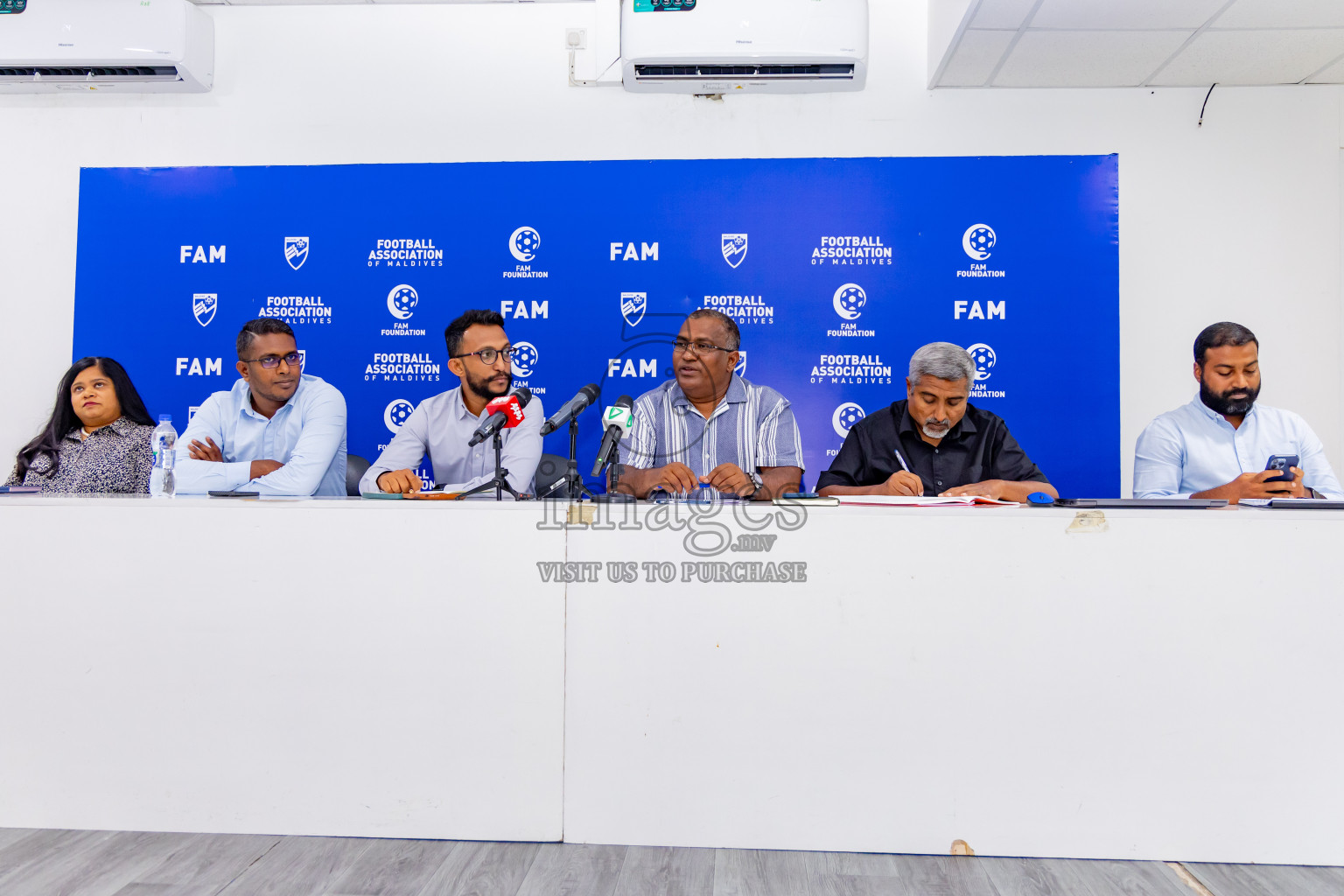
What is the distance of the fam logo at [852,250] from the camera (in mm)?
3156

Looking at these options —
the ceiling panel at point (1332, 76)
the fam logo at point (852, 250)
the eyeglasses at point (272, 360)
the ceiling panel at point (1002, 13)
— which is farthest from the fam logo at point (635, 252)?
the ceiling panel at point (1332, 76)

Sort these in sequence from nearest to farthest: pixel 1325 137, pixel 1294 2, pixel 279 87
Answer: pixel 1294 2, pixel 1325 137, pixel 279 87

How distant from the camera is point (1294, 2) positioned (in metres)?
2.52

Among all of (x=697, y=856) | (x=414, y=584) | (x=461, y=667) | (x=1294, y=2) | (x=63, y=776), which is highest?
(x=1294, y=2)

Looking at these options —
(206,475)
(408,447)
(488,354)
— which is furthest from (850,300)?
(206,475)

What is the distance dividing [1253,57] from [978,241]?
1.09 m

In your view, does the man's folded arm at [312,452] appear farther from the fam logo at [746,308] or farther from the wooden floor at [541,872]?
the fam logo at [746,308]

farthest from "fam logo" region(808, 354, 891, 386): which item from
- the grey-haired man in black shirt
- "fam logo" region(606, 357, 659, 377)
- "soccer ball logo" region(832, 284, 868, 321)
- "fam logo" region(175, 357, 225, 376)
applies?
"fam logo" region(175, 357, 225, 376)

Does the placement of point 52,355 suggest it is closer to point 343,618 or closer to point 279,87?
point 279,87

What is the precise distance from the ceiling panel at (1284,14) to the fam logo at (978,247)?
923 millimetres

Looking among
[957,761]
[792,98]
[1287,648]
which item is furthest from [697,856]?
[792,98]

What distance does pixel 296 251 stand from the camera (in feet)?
10.7

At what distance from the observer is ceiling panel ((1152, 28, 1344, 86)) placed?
274cm

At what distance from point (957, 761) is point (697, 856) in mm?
531
